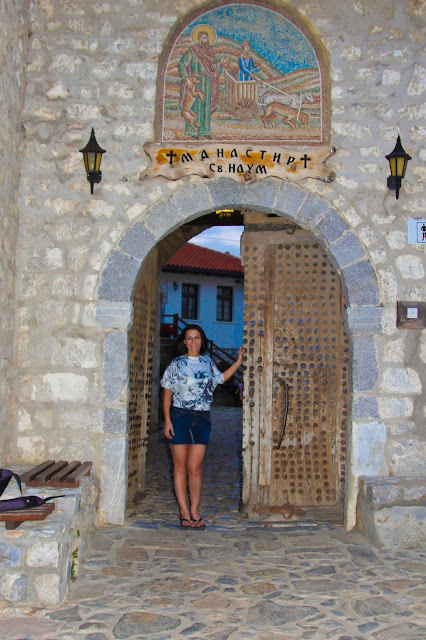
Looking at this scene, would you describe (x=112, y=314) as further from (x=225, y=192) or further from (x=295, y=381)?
(x=295, y=381)

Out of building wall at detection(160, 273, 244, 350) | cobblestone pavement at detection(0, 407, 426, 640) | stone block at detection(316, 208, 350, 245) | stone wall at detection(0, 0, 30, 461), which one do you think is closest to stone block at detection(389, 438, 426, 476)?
cobblestone pavement at detection(0, 407, 426, 640)

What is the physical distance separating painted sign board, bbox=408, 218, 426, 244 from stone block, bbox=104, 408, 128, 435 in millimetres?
2566

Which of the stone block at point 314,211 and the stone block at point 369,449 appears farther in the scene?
the stone block at point 314,211

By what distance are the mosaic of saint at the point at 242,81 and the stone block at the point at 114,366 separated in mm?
1625

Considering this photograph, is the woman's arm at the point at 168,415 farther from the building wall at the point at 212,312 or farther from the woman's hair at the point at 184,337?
the building wall at the point at 212,312

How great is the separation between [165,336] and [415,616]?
16.4m

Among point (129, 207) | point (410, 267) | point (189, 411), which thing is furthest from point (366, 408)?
point (129, 207)

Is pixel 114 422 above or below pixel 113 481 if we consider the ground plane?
above

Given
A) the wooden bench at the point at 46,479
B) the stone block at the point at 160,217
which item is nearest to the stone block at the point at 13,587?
the wooden bench at the point at 46,479

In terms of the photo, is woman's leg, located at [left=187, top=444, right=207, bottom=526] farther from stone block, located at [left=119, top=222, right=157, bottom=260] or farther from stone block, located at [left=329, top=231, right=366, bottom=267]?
stone block, located at [left=329, top=231, right=366, bottom=267]

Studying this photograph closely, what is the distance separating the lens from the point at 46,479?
12.4 feet

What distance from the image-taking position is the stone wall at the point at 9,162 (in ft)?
13.9

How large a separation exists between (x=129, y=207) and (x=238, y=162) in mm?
921

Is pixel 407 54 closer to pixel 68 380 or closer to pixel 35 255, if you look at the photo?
pixel 35 255
